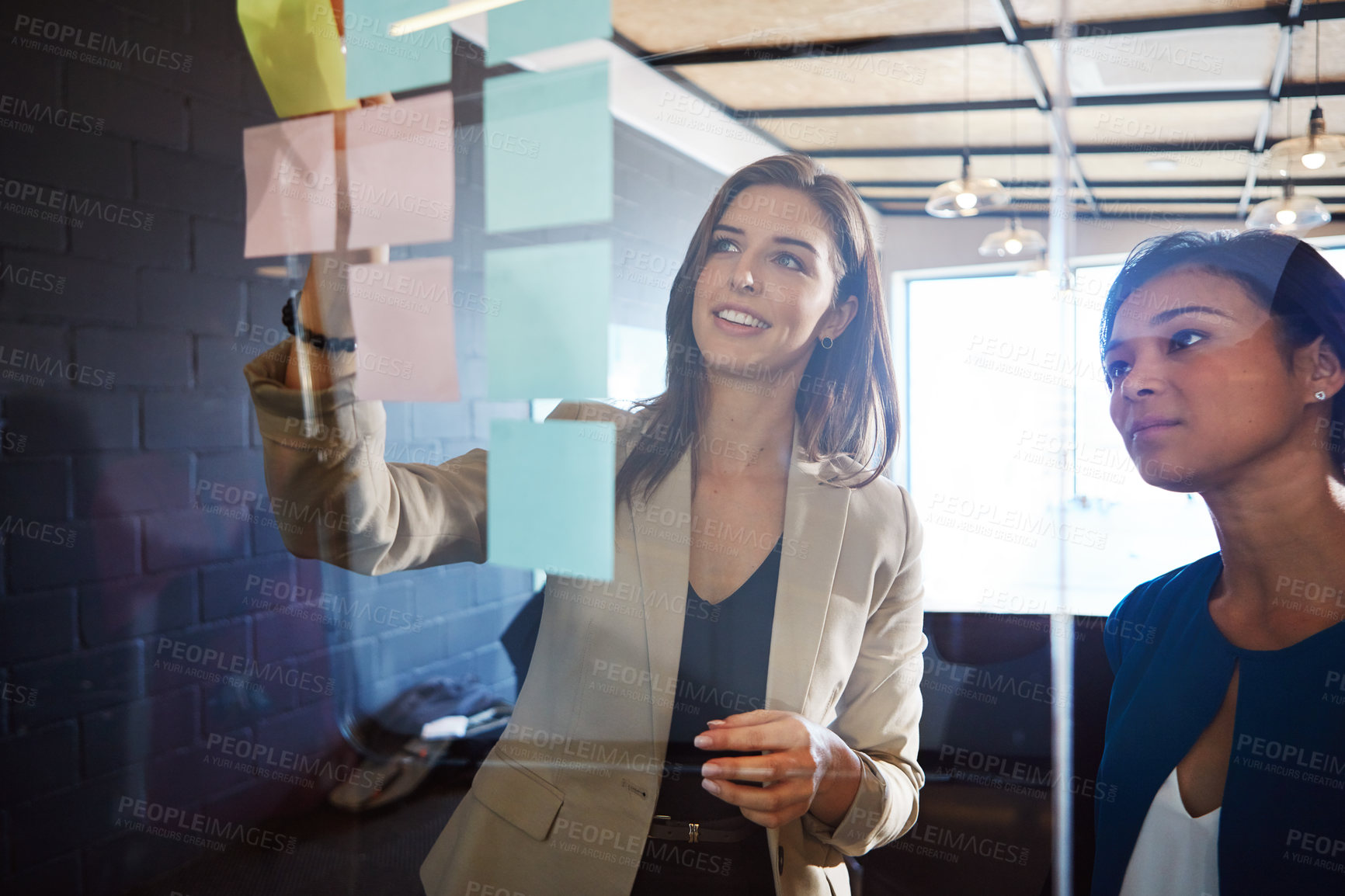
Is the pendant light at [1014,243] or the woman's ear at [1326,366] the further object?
the pendant light at [1014,243]

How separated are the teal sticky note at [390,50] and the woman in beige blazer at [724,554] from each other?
0.39 meters

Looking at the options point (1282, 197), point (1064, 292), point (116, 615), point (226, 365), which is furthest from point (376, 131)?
point (1282, 197)

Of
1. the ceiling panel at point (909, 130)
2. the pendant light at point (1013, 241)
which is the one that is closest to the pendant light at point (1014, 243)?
the pendant light at point (1013, 241)

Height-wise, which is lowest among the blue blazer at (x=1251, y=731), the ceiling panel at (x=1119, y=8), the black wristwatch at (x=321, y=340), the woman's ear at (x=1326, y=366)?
the blue blazer at (x=1251, y=731)

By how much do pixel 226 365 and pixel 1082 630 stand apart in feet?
3.98

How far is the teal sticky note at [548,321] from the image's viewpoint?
0.88 meters

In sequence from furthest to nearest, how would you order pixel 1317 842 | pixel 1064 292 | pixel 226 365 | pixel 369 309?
pixel 226 365, pixel 369 309, pixel 1064 292, pixel 1317 842

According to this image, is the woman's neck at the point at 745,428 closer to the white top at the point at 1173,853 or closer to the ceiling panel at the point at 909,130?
the ceiling panel at the point at 909,130

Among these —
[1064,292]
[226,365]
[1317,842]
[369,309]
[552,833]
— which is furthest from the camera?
[226,365]

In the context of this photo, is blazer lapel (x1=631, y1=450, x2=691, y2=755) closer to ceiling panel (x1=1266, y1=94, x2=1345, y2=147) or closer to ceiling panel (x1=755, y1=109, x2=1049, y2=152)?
ceiling panel (x1=755, y1=109, x2=1049, y2=152)

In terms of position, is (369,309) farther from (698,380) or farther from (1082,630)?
(1082,630)

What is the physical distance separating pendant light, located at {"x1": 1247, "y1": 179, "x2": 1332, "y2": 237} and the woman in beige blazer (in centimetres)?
34

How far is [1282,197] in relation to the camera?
2.12 feet

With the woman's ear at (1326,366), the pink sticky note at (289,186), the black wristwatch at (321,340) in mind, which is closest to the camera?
the woman's ear at (1326,366)
